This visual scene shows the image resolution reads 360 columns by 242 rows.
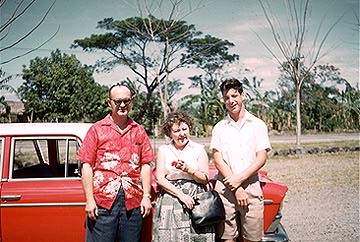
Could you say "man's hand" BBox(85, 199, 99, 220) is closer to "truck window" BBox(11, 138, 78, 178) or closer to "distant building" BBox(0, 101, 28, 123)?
"truck window" BBox(11, 138, 78, 178)

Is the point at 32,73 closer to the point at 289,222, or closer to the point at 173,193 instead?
the point at 289,222

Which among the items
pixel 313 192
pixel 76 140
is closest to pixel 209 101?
pixel 313 192

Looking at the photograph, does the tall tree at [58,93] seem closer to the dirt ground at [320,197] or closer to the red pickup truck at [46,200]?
the dirt ground at [320,197]

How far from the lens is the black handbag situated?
3201 mm

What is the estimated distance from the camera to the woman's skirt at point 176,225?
3.26 m

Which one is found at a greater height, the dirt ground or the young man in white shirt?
the young man in white shirt

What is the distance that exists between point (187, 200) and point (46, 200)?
1.18m

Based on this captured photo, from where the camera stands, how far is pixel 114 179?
10.3 feet

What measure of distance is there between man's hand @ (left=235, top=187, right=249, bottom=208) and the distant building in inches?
633

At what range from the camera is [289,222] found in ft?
20.2

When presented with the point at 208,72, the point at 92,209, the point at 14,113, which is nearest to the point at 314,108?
the point at 208,72

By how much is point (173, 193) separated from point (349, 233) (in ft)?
10.6

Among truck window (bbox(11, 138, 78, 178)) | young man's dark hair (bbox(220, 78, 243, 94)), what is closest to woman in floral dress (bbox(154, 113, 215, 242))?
young man's dark hair (bbox(220, 78, 243, 94))

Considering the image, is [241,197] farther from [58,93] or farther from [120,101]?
[58,93]
